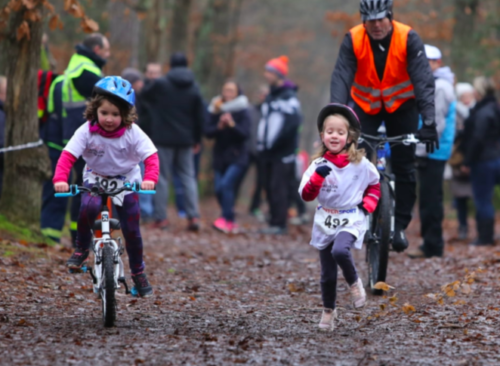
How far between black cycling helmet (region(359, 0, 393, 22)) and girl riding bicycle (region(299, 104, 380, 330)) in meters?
1.74

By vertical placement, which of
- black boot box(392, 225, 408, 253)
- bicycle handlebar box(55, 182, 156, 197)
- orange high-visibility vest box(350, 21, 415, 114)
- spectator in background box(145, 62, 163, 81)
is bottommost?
black boot box(392, 225, 408, 253)

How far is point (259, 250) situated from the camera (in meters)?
12.2

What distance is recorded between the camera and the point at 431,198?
10625 millimetres

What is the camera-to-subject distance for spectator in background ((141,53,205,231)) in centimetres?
1384

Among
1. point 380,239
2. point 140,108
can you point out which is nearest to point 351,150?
point 380,239

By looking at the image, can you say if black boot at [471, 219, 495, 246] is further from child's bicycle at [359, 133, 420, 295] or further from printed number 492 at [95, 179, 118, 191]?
printed number 492 at [95, 179, 118, 191]

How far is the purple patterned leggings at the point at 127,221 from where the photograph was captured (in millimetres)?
6441

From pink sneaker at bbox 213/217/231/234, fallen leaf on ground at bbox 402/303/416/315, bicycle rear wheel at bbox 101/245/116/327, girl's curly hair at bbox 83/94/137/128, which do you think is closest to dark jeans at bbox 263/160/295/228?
pink sneaker at bbox 213/217/231/234

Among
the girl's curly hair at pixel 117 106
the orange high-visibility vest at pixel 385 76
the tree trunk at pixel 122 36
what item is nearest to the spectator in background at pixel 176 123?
the tree trunk at pixel 122 36

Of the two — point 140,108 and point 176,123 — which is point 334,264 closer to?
point 176,123

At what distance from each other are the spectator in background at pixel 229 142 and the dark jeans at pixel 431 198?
456 cm

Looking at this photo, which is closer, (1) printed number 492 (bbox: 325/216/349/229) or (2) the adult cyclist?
(1) printed number 492 (bbox: 325/216/349/229)

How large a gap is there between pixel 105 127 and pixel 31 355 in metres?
1.91

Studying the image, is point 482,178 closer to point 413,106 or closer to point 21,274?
point 413,106
